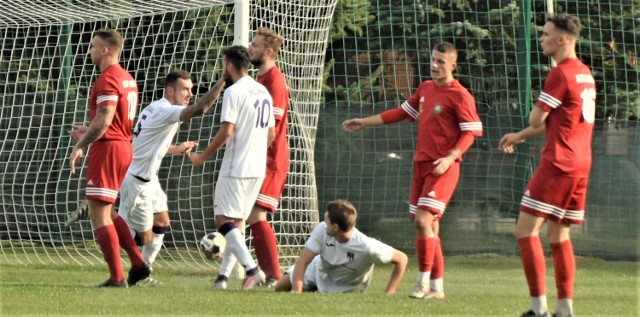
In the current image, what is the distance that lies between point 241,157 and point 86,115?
20.3 feet

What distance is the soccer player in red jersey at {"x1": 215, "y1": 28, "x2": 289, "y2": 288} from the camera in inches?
405

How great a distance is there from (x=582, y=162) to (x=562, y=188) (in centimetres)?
23

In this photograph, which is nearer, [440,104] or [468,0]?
[440,104]

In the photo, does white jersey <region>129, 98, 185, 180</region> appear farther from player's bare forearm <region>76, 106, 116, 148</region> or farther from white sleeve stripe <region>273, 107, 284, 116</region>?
player's bare forearm <region>76, 106, 116, 148</region>

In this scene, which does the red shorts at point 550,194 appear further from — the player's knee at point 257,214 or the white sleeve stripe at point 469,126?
the player's knee at point 257,214

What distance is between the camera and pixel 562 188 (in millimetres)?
7680

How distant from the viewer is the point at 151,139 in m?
10.6

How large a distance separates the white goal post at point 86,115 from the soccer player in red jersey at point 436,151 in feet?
11.8

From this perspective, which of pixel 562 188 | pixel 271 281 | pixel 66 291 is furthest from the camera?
pixel 271 281

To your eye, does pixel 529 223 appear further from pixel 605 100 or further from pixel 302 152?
pixel 605 100

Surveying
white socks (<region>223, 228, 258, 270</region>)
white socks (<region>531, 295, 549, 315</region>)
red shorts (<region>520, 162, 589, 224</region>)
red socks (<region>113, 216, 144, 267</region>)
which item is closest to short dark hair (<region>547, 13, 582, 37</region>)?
red shorts (<region>520, 162, 589, 224</region>)

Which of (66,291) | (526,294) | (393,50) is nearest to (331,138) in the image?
(393,50)

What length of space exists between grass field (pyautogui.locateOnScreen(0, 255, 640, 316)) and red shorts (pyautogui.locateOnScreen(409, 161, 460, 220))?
70 centimetres

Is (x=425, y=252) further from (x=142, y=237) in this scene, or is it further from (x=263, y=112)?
(x=142, y=237)
